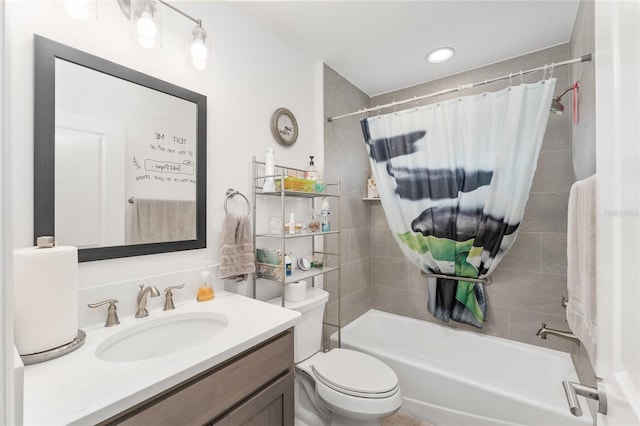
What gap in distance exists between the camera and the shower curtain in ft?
5.40

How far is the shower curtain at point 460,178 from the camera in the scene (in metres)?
1.65

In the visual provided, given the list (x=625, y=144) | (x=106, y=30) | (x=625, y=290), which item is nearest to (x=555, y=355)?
(x=625, y=290)

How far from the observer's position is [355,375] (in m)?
1.47

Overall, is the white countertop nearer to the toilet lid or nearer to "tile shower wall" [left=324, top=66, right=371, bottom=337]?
the toilet lid

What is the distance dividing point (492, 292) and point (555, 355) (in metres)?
0.50

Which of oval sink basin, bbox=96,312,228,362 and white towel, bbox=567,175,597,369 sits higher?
white towel, bbox=567,175,597,369

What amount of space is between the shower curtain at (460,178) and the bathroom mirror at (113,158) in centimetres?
137

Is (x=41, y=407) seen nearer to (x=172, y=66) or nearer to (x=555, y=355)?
(x=172, y=66)

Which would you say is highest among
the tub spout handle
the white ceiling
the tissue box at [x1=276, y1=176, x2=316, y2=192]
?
the white ceiling

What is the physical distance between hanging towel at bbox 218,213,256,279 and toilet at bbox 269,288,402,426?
0.36 m

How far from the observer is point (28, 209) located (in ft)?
2.94

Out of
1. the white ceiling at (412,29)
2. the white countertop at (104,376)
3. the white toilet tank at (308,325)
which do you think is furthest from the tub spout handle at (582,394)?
the white ceiling at (412,29)

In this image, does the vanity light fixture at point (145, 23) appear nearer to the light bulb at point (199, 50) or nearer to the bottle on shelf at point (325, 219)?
the light bulb at point (199, 50)

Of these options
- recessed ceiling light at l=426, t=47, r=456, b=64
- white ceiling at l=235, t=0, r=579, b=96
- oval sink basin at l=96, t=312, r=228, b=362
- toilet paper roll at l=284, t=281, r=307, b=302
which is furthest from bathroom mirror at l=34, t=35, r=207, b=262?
recessed ceiling light at l=426, t=47, r=456, b=64
